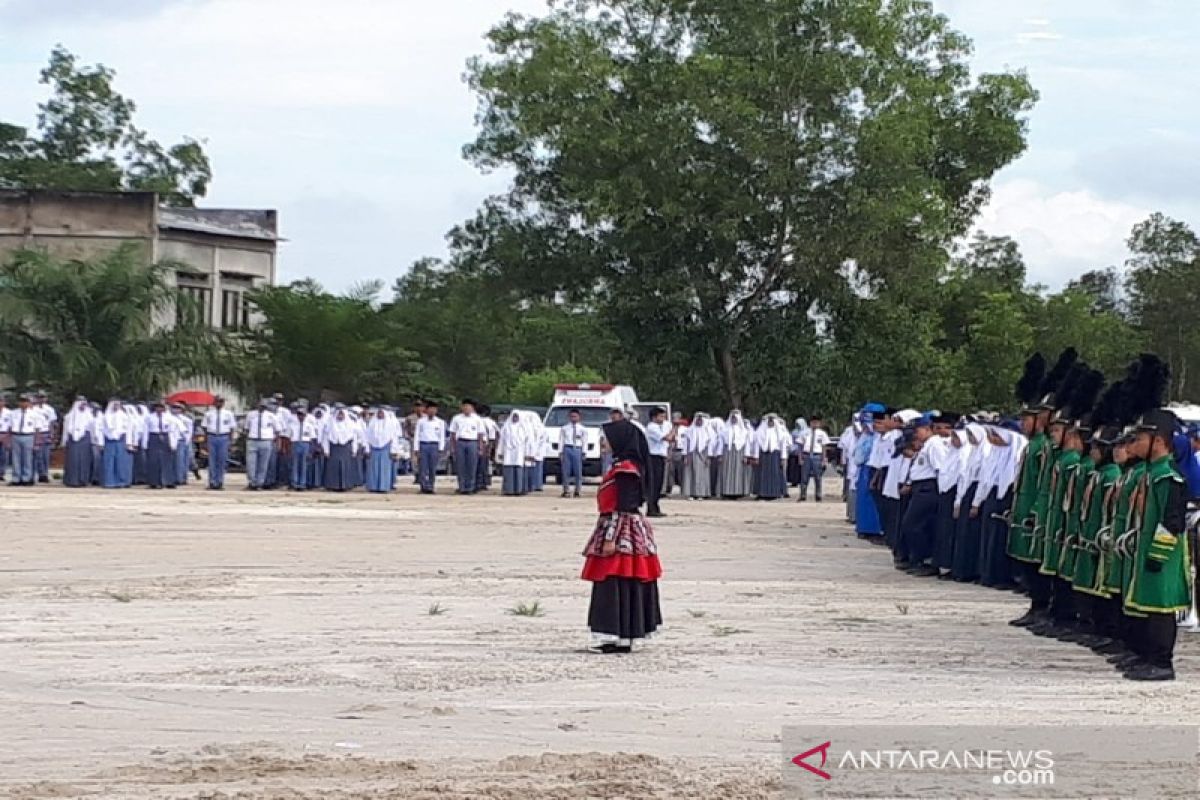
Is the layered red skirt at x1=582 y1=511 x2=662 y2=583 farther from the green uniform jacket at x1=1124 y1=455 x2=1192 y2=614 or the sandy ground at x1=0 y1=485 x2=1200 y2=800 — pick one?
the green uniform jacket at x1=1124 y1=455 x2=1192 y2=614

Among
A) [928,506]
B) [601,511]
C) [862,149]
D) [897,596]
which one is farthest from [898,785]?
[862,149]

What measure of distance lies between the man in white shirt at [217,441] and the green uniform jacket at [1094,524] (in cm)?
2621

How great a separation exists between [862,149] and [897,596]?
27912 mm

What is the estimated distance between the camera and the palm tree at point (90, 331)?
4525 cm

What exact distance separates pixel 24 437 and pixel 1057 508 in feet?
90.1

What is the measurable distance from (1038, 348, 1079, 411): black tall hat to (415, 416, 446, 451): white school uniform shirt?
23145 mm

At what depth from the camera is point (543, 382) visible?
67.5m

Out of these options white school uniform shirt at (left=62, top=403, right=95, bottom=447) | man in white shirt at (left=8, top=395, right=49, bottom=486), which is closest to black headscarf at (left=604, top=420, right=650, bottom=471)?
white school uniform shirt at (left=62, top=403, right=95, bottom=447)

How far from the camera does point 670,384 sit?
52.4 m

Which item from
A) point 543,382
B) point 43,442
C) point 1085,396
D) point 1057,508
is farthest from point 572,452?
point 543,382

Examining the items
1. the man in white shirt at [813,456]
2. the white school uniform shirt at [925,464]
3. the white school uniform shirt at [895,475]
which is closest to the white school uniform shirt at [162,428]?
the man in white shirt at [813,456]

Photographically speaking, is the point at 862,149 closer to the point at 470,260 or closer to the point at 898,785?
the point at 470,260

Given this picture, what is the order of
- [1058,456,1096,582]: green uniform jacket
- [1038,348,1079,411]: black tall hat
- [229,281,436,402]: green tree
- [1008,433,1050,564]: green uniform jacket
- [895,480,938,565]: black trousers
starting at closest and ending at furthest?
[1058,456,1096,582]: green uniform jacket
[1008,433,1050,564]: green uniform jacket
[1038,348,1079,411]: black tall hat
[895,480,938,565]: black trousers
[229,281,436,402]: green tree

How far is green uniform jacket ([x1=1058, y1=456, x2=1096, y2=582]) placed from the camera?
48.6 feet
